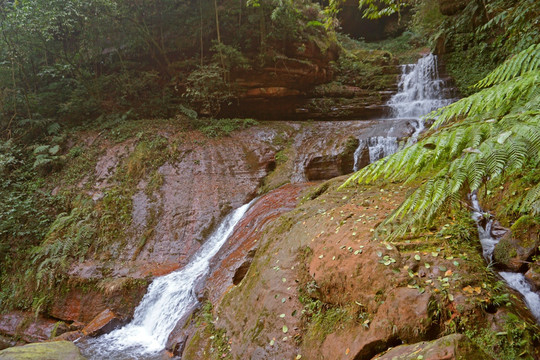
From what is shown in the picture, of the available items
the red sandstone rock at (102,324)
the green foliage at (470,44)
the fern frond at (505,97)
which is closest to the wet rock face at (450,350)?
the fern frond at (505,97)

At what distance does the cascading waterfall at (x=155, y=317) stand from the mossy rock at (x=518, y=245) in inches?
207

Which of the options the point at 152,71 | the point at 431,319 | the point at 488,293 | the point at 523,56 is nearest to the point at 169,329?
the point at 431,319

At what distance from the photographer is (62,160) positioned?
11922 millimetres

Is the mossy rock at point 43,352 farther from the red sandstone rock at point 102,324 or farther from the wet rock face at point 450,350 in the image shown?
the wet rock face at point 450,350

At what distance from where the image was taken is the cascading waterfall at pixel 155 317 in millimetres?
5848

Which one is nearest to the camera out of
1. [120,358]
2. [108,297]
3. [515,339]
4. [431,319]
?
[515,339]

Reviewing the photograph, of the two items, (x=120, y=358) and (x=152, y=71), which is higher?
(x=152, y=71)

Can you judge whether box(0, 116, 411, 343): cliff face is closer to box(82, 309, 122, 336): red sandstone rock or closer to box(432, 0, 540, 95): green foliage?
box(82, 309, 122, 336): red sandstone rock

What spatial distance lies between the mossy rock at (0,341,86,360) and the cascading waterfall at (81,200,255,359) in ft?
3.20

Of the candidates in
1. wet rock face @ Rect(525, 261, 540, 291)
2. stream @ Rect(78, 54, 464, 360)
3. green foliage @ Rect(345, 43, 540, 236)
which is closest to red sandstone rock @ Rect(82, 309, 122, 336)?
stream @ Rect(78, 54, 464, 360)

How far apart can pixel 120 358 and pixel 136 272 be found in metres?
2.58

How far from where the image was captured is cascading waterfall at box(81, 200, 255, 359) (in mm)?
5848

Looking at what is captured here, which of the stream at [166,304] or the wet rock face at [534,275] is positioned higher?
the wet rock face at [534,275]

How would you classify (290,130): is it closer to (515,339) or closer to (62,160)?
(62,160)
